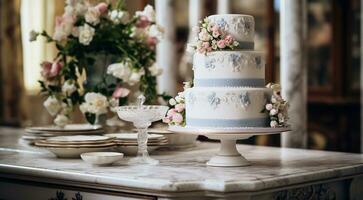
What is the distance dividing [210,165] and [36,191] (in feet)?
1.88

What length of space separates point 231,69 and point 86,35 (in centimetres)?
91

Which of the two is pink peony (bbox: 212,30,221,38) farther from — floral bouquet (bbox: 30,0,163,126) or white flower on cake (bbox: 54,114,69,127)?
white flower on cake (bbox: 54,114,69,127)

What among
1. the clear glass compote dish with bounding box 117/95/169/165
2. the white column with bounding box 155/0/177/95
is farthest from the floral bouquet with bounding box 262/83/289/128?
the white column with bounding box 155/0/177/95

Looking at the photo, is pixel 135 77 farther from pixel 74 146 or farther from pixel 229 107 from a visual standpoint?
pixel 229 107

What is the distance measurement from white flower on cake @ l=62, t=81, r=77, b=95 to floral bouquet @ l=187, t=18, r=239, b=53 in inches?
34.1

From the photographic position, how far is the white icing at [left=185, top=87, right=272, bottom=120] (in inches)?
92.1

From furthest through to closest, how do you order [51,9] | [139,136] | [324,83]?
[324,83], [51,9], [139,136]

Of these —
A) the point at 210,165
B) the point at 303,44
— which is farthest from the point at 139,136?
the point at 303,44

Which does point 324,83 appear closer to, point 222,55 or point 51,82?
point 51,82

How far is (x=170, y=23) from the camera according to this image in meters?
3.89

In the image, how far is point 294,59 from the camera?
10.2 ft

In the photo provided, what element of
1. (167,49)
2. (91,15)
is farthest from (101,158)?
(167,49)

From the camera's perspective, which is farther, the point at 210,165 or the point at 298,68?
the point at 298,68

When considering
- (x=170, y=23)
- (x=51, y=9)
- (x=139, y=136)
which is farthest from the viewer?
(x=51, y=9)
